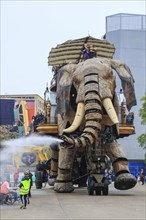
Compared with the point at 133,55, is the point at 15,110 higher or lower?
lower

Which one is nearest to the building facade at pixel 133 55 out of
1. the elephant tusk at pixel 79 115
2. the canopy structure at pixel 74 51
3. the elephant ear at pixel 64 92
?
the canopy structure at pixel 74 51

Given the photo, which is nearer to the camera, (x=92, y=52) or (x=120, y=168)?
(x=120, y=168)

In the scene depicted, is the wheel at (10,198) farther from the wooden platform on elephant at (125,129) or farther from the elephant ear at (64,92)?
the wooden platform on elephant at (125,129)

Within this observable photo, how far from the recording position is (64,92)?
754 inches

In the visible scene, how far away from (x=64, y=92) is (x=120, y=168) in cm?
341

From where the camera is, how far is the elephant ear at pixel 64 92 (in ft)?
62.4

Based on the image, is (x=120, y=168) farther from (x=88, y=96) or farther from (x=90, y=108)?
(x=88, y=96)

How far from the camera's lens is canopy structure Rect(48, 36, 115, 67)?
934 inches

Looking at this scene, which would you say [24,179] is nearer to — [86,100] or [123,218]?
[86,100]

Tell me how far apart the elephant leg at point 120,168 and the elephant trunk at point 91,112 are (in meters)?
1.90

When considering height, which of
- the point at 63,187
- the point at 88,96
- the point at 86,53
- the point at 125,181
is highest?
the point at 86,53

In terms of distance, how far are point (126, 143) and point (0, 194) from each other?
4084 cm

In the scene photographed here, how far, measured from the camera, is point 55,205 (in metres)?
15.0

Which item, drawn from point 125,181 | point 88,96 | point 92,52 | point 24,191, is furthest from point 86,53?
point 24,191
